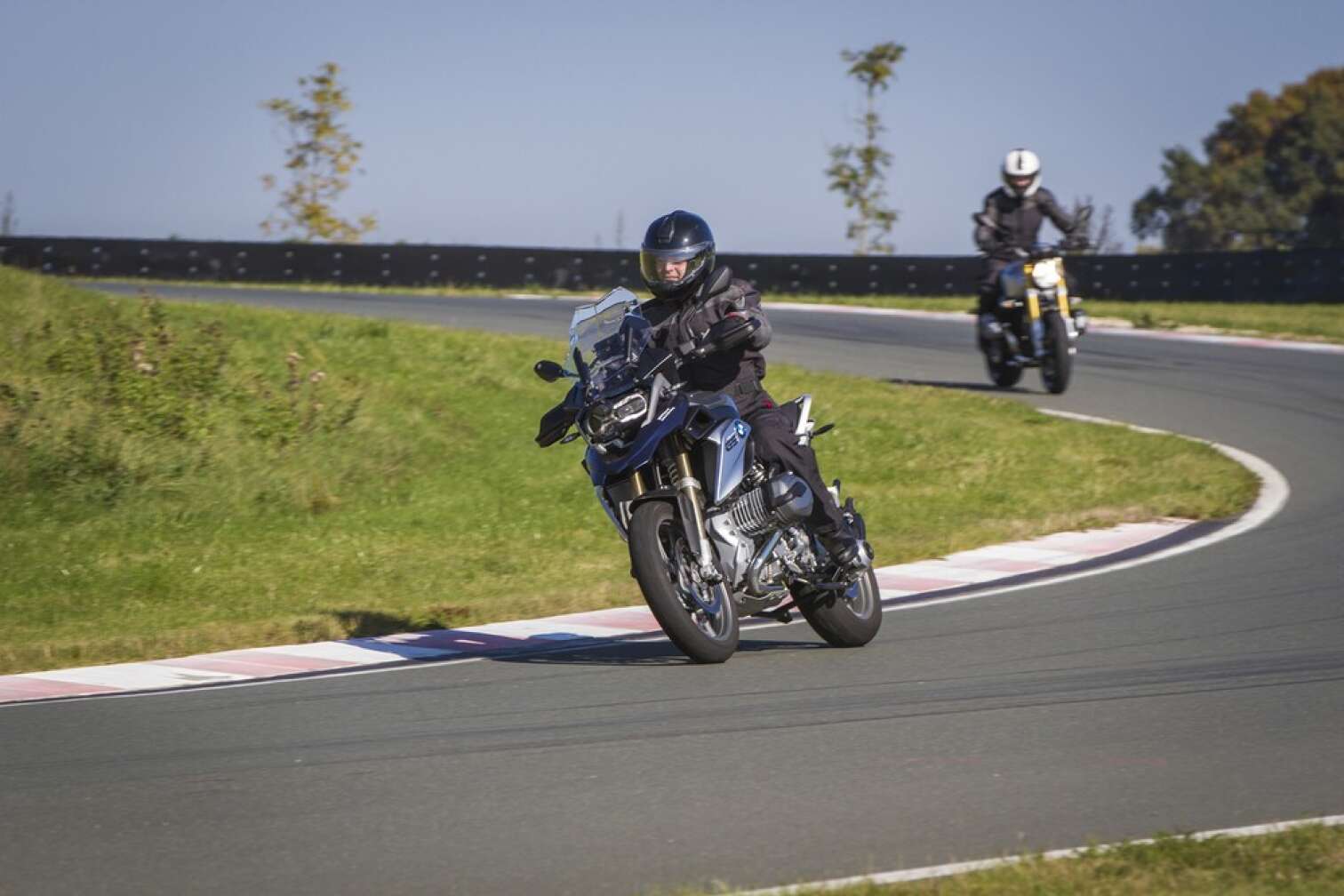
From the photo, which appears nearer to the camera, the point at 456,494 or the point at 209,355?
the point at 456,494

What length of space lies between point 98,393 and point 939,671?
28.0ft

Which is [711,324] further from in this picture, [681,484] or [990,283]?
[990,283]

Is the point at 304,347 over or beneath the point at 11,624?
over

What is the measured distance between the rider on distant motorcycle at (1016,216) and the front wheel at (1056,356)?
644 millimetres

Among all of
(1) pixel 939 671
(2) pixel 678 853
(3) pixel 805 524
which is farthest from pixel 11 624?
(2) pixel 678 853

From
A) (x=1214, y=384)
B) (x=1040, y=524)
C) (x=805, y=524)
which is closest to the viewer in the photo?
(x=805, y=524)

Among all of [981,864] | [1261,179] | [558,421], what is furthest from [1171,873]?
[1261,179]

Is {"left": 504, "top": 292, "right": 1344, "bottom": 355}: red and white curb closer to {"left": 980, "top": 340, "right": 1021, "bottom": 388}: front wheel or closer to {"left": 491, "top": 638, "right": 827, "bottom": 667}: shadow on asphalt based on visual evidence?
{"left": 980, "top": 340, "right": 1021, "bottom": 388}: front wheel

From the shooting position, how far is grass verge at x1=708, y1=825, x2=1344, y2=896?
4.45 m

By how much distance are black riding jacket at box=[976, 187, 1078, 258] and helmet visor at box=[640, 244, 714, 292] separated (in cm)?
930

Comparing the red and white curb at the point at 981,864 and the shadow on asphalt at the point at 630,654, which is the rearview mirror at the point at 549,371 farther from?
the red and white curb at the point at 981,864

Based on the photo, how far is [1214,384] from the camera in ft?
59.3

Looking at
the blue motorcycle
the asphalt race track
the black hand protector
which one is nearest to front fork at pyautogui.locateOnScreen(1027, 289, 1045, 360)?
the asphalt race track

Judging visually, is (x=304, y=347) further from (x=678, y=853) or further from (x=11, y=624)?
(x=678, y=853)
